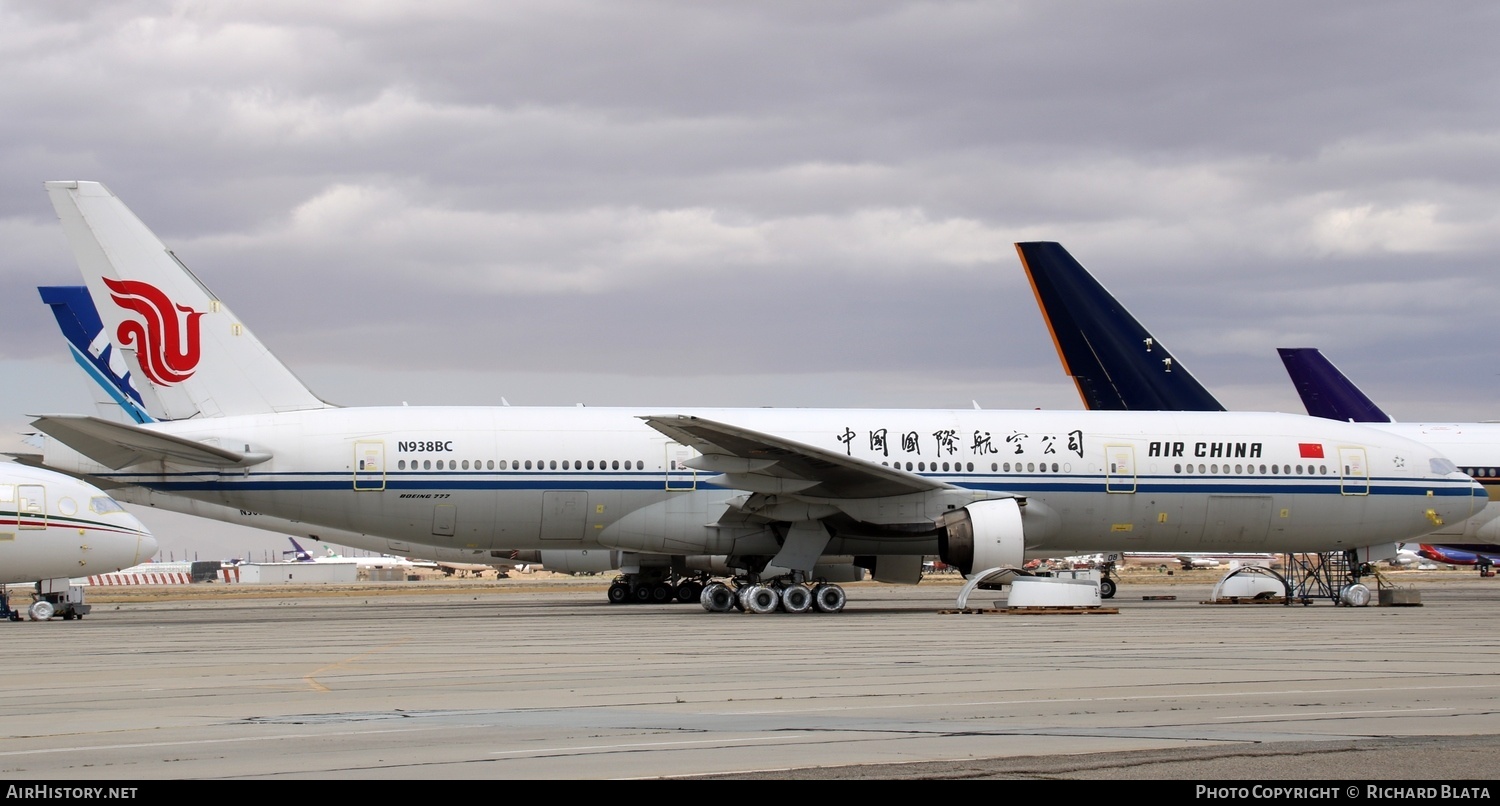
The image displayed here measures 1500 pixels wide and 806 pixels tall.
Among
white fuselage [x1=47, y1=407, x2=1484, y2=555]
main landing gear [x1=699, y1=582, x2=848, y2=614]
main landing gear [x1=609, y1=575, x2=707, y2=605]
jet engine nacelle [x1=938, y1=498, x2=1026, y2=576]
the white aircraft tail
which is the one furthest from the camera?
main landing gear [x1=609, y1=575, x2=707, y2=605]

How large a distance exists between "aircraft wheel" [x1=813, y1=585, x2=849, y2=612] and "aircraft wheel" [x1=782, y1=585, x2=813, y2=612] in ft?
0.46

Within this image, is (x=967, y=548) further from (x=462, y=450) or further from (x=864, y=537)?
(x=462, y=450)

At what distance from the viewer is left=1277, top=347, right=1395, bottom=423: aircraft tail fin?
46.3 m

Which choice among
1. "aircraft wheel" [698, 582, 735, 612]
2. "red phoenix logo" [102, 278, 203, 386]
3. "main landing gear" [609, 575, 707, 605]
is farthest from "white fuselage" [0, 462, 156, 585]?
"main landing gear" [609, 575, 707, 605]

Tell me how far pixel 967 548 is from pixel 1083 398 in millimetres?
13880

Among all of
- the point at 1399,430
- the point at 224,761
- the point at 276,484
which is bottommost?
the point at 224,761

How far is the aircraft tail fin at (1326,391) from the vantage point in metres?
46.3

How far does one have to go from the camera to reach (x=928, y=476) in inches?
1214

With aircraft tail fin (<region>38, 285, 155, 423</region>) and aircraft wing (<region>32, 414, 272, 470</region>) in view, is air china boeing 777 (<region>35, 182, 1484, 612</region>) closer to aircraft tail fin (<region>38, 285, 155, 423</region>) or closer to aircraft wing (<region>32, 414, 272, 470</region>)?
aircraft wing (<region>32, 414, 272, 470</region>)

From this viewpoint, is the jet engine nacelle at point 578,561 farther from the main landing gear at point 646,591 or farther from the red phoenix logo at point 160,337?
the red phoenix logo at point 160,337

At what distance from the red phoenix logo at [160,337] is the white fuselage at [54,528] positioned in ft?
11.8
